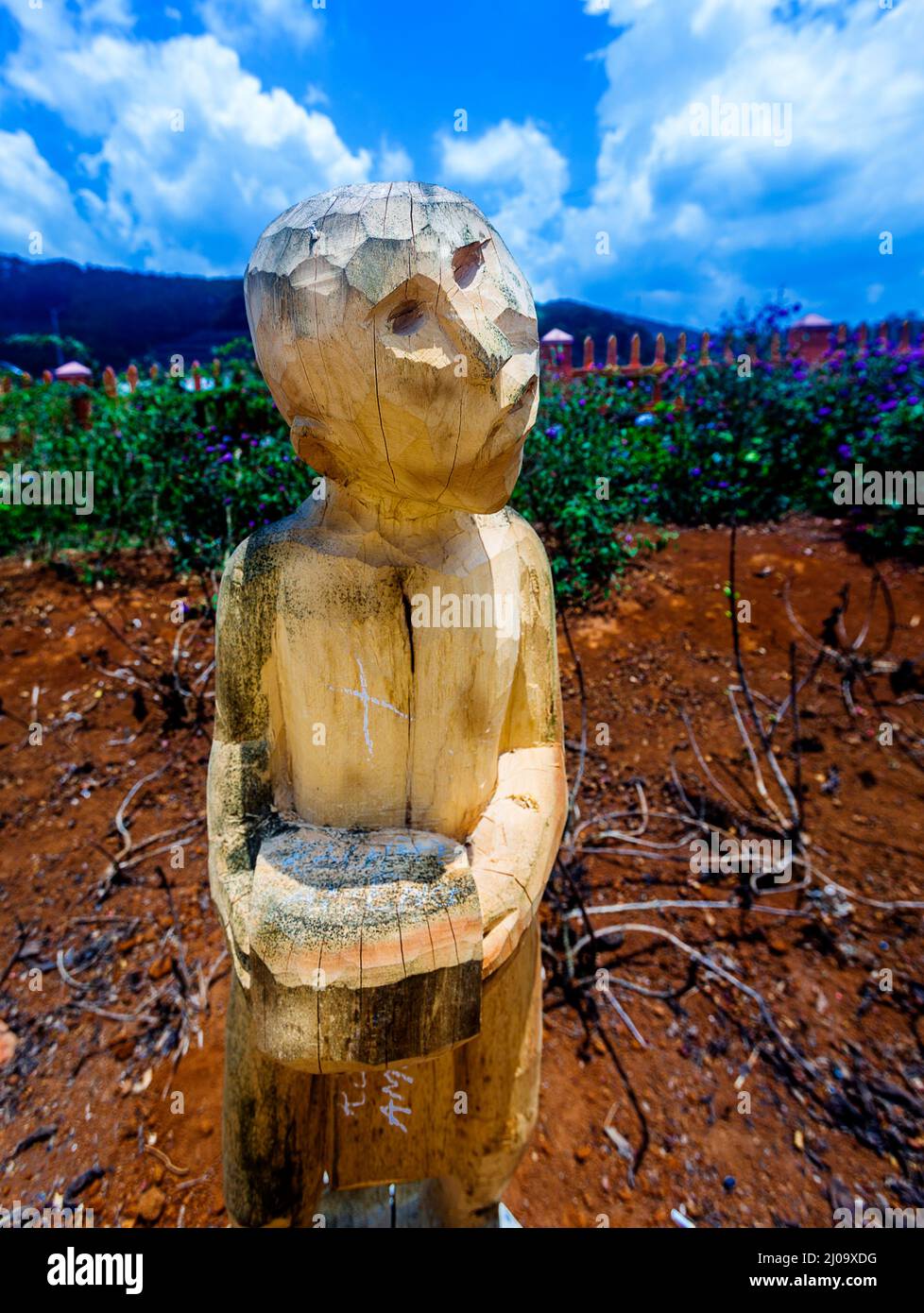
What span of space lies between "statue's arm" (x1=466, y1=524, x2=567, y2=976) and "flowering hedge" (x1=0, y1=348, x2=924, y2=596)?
367cm

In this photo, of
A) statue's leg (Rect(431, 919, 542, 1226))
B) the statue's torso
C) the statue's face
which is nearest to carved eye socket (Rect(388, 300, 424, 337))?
the statue's face

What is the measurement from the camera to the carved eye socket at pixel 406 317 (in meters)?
0.88

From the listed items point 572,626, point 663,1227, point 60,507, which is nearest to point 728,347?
point 572,626

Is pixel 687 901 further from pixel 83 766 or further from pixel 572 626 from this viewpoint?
pixel 83 766

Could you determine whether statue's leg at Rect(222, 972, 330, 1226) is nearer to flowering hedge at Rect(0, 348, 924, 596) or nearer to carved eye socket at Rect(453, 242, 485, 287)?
carved eye socket at Rect(453, 242, 485, 287)

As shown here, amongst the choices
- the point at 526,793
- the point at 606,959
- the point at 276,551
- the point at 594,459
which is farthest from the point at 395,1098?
the point at 594,459

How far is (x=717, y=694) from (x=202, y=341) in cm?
1800

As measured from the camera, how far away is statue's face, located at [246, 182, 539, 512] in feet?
2.85

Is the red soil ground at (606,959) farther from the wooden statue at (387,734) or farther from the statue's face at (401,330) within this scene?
the statue's face at (401,330)

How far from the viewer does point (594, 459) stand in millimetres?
5832

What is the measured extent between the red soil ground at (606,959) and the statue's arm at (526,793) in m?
1.52

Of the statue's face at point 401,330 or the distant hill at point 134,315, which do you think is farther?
the distant hill at point 134,315

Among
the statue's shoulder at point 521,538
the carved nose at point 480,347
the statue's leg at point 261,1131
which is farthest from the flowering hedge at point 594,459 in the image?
the carved nose at point 480,347
